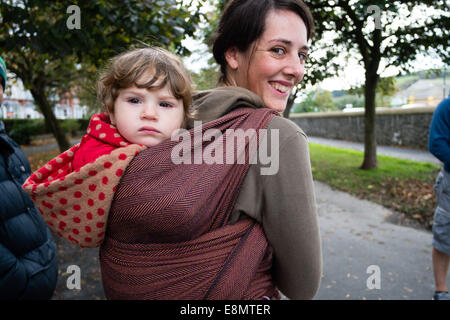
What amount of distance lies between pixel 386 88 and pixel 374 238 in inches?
365

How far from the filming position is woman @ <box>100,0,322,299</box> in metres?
1.04

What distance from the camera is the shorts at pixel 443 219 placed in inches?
123

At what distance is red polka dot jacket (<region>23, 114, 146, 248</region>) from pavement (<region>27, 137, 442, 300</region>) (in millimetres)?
3017

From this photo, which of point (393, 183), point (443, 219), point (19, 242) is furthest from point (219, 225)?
point (393, 183)

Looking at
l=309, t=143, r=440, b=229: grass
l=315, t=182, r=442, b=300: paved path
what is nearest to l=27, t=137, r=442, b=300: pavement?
l=315, t=182, r=442, b=300: paved path

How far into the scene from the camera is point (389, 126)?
17.7 m

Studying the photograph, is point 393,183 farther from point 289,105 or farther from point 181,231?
point 181,231

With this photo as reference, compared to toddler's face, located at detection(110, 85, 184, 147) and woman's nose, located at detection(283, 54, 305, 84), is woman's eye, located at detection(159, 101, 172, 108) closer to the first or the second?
toddler's face, located at detection(110, 85, 184, 147)

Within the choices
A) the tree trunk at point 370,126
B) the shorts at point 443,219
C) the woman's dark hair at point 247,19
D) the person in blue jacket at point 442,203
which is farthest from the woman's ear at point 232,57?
the tree trunk at point 370,126

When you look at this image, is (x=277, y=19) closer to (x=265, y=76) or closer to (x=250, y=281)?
(x=265, y=76)

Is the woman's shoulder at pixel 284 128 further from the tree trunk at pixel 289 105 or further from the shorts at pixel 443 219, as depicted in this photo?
the tree trunk at pixel 289 105

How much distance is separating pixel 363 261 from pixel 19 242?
4066 millimetres

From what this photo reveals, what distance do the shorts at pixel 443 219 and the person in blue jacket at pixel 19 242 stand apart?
341 centimetres
